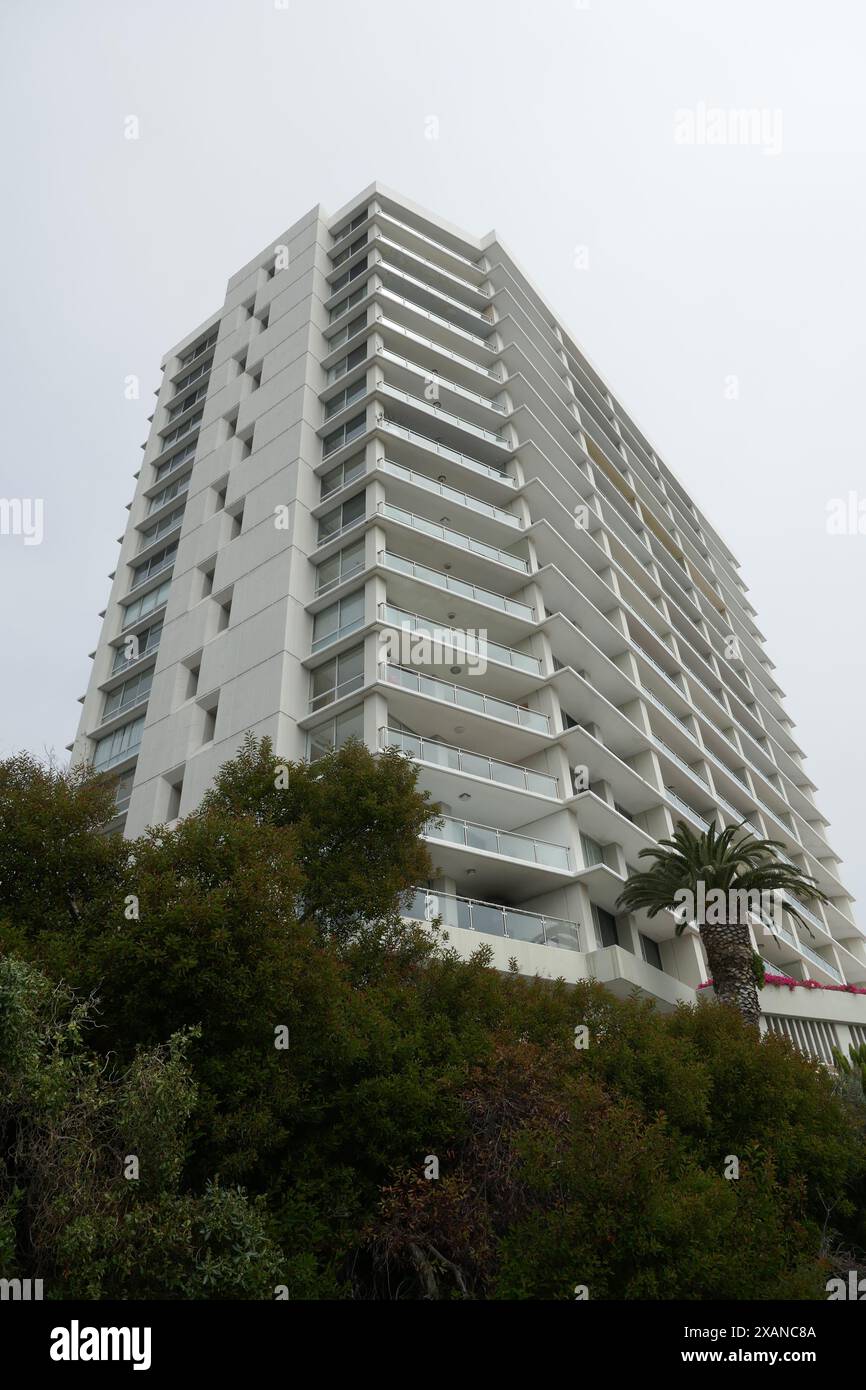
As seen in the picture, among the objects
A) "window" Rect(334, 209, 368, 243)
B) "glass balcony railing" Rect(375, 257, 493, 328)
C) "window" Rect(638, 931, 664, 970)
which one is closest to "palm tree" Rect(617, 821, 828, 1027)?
"window" Rect(638, 931, 664, 970)

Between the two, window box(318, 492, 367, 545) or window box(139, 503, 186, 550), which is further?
window box(139, 503, 186, 550)

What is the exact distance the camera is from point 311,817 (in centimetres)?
1867

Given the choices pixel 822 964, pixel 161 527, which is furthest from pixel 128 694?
pixel 822 964

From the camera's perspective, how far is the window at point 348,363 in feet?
124

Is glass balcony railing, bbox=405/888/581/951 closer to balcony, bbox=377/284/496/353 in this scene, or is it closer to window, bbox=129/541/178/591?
window, bbox=129/541/178/591

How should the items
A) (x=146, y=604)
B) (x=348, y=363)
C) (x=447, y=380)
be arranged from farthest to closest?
(x=447, y=380), (x=146, y=604), (x=348, y=363)

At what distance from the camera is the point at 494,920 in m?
23.9

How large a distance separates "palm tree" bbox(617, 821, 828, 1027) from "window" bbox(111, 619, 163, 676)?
20293 millimetres

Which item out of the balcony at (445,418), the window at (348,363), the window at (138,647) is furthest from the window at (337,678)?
the window at (348,363)

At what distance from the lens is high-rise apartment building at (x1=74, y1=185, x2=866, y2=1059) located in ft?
88.8

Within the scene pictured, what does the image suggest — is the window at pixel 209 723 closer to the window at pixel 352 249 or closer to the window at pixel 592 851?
the window at pixel 592 851

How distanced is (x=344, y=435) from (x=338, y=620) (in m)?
9.32

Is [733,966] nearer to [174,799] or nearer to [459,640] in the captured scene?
[459,640]

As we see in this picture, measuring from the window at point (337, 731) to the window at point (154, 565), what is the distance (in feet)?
50.4
